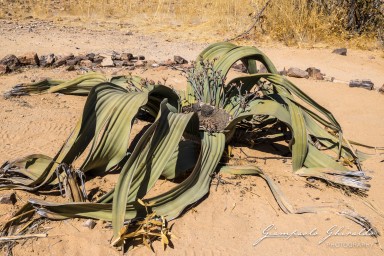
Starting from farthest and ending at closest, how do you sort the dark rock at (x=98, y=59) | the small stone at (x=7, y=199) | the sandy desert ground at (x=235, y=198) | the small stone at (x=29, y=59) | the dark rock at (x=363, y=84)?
the dark rock at (x=98, y=59), the small stone at (x=29, y=59), the dark rock at (x=363, y=84), the small stone at (x=7, y=199), the sandy desert ground at (x=235, y=198)

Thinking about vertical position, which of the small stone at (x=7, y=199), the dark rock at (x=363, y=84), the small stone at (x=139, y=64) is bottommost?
the dark rock at (x=363, y=84)

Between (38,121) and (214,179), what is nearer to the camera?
(214,179)

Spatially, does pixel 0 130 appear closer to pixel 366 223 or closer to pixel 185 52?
pixel 366 223

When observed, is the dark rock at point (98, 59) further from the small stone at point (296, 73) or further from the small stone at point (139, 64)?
the small stone at point (296, 73)

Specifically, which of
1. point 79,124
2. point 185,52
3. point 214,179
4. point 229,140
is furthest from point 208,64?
point 185,52

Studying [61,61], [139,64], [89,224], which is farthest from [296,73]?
[89,224]

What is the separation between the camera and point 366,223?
6.08 feet

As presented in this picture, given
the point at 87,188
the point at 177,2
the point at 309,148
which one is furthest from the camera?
the point at 177,2

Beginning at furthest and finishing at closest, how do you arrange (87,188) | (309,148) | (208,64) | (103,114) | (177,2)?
(177,2) < (208,64) < (309,148) < (87,188) < (103,114)

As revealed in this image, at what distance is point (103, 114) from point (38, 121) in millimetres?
936

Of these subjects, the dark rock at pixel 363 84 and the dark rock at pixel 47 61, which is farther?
the dark rock at pixel 47 61

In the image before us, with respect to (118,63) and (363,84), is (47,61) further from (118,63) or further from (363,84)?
(363,84)

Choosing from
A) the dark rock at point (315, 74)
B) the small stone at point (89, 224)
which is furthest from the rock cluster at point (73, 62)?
the small stone at point (89, 224)

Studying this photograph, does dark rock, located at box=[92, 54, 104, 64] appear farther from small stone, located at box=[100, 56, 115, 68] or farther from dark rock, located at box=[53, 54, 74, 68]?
dark rock, located at box=[53, 54, 74, 68]
